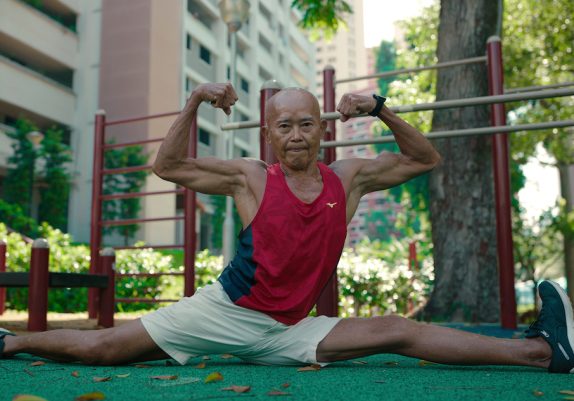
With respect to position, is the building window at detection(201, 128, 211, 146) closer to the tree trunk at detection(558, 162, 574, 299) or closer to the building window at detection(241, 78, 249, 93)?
the building window at detection(241, 78, 249, 93)

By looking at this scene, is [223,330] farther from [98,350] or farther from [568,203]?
[568,203]

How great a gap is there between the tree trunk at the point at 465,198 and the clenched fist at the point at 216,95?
3567mm

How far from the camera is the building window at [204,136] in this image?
2353 cm

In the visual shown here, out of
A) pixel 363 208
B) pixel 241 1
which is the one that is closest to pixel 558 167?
pixel 241 1

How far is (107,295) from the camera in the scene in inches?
181

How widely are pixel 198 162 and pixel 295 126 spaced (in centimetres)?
40

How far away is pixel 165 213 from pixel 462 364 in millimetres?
18236

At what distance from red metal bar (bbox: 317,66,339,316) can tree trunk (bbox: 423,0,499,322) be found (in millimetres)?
1465

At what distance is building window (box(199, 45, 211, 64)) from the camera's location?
2334cm

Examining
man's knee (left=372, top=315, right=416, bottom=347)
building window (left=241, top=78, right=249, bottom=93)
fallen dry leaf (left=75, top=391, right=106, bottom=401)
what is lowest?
fallen dry leaf (left=75, top=391, right=106, bottom=401)

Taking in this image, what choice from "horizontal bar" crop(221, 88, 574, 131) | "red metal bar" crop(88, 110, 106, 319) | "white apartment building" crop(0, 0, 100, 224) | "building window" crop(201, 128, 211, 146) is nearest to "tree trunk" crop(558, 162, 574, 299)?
"red metal bar" crop(88, 110, 106, 319)

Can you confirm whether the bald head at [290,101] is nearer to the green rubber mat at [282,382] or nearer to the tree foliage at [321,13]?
the green rubber mat at [282,382]

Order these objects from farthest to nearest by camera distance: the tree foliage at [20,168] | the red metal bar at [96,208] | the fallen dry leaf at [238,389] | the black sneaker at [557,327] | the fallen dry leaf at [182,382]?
the tree foliage at [20,168] → the red metal bar at [96,208] → the black sneaker at [557,327] → the fallen dry leaf at [182,382] → the fallen dry leaf at [238,389]

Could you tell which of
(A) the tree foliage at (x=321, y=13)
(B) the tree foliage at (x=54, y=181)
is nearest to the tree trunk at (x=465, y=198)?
(A) the tree foliage at (x=321, y=13)
